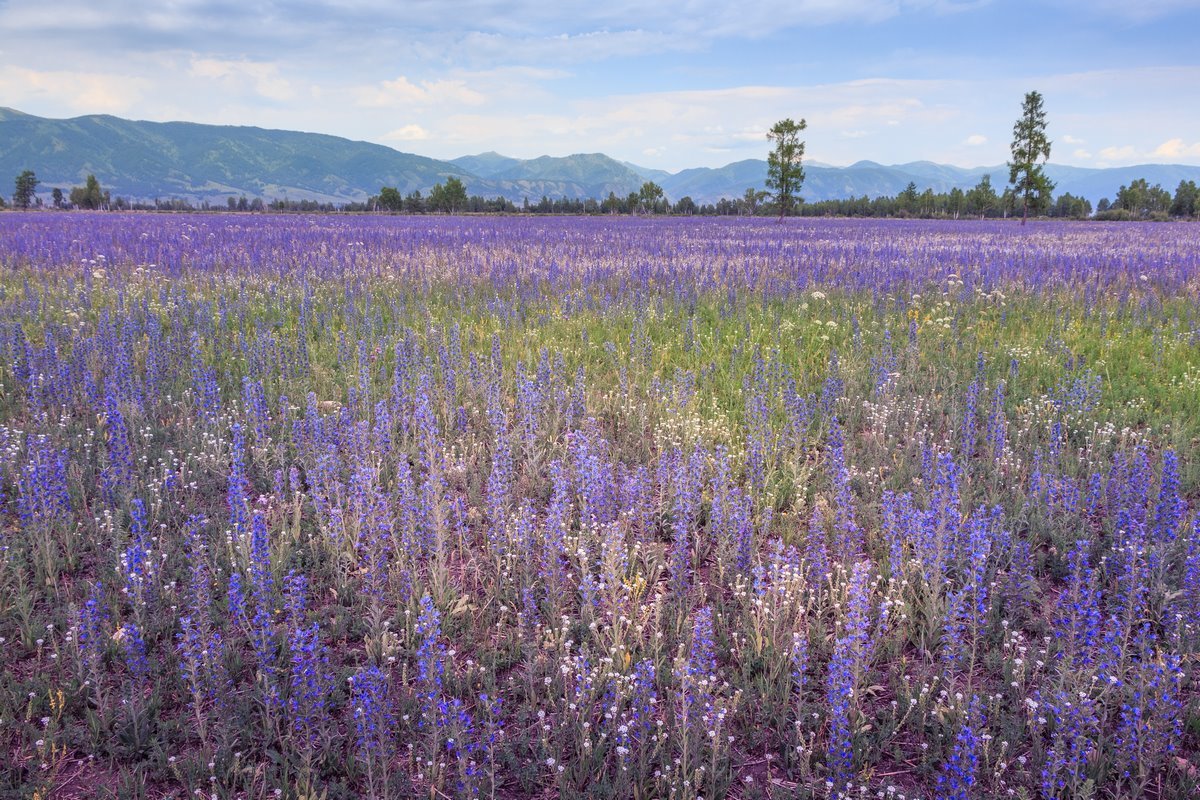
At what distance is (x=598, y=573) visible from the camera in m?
4.12

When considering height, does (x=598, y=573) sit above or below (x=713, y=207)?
below

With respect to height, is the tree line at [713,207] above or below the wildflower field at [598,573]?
above

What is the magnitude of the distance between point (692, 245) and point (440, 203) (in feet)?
193

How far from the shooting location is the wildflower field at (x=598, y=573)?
2.75 meters

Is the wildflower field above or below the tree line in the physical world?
below

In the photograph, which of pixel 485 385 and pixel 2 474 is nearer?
pixel 2 474

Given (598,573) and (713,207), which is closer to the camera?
(598,573)

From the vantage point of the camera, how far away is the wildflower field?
2.75 meters

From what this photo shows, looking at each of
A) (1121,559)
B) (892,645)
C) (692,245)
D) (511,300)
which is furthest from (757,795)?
(692,245)

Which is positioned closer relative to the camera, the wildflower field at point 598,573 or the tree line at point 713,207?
the wildflower field at point 598,573

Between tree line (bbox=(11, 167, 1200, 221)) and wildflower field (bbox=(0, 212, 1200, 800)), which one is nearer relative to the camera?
wildflower field (bbox=(0, 212, 1200, 800))

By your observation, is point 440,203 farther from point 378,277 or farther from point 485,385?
point 485,385

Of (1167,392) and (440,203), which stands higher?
(440,203)

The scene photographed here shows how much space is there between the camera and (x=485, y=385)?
6.70 m
